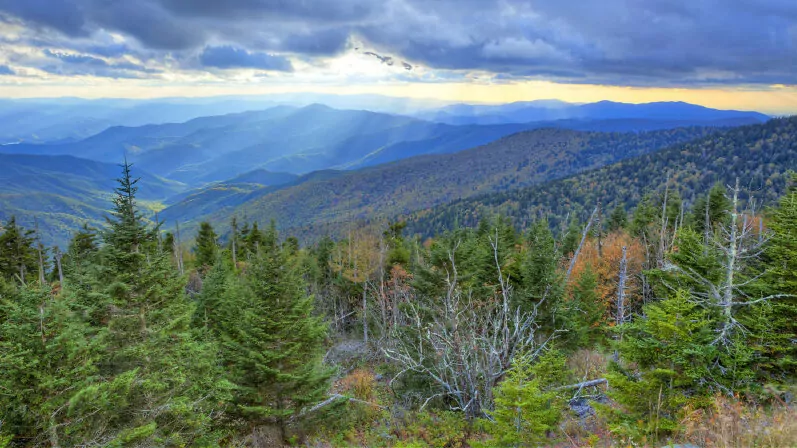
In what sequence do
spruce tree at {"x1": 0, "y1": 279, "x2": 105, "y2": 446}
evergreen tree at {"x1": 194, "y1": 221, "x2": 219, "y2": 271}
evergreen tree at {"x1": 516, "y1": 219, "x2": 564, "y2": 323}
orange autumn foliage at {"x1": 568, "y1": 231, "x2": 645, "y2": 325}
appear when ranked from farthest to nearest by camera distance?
evergreen tree at {"x1": 194, "y1": 221, "x2": 219, "y2": 271}, orange autumn foliage at {"x1": 568, "y1": 231, "x2": 645, "y2": 325}, evergreen tree at {"x1": 516, "y1": 219, "x2": 564, "y2": 323}, spruce tree at {"x1": 0, "y1": 279, "x2": 105, "y2": 446}

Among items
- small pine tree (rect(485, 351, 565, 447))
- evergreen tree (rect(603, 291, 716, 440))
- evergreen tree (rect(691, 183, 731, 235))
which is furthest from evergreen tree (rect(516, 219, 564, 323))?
evergreen tree (rect(691, 183, 731, 235))

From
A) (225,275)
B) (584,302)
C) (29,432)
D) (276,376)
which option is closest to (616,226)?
(584,302)

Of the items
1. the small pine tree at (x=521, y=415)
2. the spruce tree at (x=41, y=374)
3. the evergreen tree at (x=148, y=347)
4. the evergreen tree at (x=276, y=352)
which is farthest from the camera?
the evergreen tree at (x=276, y=352)

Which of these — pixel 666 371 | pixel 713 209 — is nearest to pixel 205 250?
pixel 666 371

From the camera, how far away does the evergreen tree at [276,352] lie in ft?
45.9

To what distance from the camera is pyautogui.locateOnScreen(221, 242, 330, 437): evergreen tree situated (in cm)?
1400

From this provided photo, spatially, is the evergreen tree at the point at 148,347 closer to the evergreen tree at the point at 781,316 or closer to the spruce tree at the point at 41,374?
the spruce tree at the point at 41,374

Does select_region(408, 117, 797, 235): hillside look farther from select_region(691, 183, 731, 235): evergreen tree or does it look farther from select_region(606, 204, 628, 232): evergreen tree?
select_region(691, 183, 731, 235): evergreen tree

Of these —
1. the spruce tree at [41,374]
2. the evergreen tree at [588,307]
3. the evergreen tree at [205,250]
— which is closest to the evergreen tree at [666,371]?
the spruce tree at [41,374]

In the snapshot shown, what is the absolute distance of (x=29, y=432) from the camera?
823 centimetres

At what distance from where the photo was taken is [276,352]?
13961 mm

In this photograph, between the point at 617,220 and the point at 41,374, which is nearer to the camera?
the point at 41,374

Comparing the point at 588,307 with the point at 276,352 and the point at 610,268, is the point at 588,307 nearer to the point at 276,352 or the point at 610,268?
the point at 610,268

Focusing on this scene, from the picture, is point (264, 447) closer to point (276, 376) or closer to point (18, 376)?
point (276, 376)
